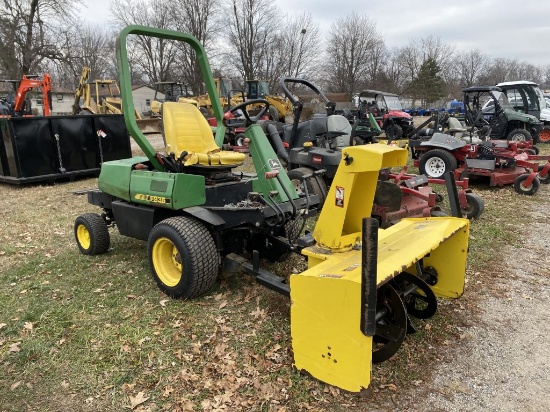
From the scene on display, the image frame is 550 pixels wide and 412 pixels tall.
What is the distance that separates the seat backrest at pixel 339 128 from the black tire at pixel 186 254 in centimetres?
429

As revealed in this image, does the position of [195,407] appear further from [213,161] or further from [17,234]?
[17,234]

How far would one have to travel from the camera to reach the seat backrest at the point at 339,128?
23.5ft

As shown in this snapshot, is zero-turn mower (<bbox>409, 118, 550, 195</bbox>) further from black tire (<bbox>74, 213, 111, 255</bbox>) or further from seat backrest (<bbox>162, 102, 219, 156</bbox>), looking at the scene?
black tire (<bbox>74, 213, 111, 255</bbox>)

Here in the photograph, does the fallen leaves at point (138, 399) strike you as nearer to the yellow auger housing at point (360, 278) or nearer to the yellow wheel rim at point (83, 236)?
the yellow auger housing at point (360, 278)

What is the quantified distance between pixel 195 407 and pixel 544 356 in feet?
7.77

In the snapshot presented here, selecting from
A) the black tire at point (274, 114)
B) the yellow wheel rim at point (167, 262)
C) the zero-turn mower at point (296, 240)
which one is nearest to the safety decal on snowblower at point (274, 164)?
the zero-turn mower at point (296, 240)

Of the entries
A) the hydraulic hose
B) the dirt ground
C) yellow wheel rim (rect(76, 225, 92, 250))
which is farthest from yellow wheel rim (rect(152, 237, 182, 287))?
the hydraulic hose

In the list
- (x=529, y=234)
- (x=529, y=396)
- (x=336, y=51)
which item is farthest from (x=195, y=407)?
(x=336, y=51)

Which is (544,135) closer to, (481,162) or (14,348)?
(481,162)

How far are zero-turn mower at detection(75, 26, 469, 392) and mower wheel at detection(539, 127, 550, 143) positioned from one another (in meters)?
14.5

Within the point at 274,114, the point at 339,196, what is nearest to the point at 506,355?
the point at 339,196

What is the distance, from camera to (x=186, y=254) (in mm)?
3281

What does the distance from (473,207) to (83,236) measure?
513 centimetres

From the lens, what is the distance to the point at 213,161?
3.82 m
